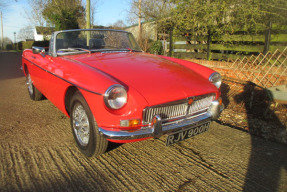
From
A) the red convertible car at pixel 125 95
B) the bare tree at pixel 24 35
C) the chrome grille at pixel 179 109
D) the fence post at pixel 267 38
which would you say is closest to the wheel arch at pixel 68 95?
the red convertible car at pixel 125 95

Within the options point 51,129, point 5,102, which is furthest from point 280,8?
point 5,102

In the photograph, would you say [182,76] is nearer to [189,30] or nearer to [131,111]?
[131,111]

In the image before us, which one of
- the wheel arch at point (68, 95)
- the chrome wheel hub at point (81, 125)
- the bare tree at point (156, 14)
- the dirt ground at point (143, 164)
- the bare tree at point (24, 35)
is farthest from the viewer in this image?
the bare tree at point (24, 35)

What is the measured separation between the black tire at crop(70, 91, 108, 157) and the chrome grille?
0.50 metres

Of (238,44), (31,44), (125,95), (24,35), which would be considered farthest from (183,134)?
Result: (24,35)

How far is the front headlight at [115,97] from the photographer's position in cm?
209

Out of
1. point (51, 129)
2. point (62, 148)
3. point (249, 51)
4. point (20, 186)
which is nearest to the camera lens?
point (20, 186)

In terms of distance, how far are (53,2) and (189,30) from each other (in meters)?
15.9

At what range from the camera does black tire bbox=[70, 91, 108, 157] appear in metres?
2.26

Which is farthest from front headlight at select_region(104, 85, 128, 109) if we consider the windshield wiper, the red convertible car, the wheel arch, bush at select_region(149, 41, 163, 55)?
bush at select_region(149, 41, 163, 55)

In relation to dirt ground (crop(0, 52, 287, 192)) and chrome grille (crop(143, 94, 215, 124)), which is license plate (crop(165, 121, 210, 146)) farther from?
dirt ground (crop(0, 52, 287, 192))

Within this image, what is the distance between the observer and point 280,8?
18.3 feet

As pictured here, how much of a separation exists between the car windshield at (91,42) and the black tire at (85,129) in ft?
3.81

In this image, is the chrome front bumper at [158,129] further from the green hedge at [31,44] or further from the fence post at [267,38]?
the green hedge at [31,44]
